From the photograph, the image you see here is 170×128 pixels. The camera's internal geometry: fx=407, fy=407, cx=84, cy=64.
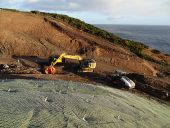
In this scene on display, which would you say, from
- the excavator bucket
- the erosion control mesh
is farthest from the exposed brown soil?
the erosion control mesh

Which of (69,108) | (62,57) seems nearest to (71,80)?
(62,57)

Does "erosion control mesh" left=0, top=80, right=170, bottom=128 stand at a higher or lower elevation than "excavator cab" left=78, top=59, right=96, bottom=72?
higher

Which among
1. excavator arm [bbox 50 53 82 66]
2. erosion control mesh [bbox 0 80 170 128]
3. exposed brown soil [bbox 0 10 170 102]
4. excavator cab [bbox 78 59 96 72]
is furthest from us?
exposed brown soil [bbox 0 10 170 102]

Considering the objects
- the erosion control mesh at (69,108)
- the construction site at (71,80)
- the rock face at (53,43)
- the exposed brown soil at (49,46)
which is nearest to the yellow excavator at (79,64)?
the construction site at (71,80)

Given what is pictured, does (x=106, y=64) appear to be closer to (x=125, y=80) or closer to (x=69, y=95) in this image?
(x=125, y=80)

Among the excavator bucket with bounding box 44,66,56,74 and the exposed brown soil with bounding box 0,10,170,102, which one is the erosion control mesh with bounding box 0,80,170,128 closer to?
the excavator bucket with bounding box 44,66,56,74

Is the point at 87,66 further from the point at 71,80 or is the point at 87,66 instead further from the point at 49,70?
the point at 71,80

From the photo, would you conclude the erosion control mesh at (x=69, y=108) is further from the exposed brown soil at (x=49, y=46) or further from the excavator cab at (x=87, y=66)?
the exposed brown soil at (x=49, y=46)

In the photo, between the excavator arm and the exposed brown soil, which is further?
the exposed brown soil
